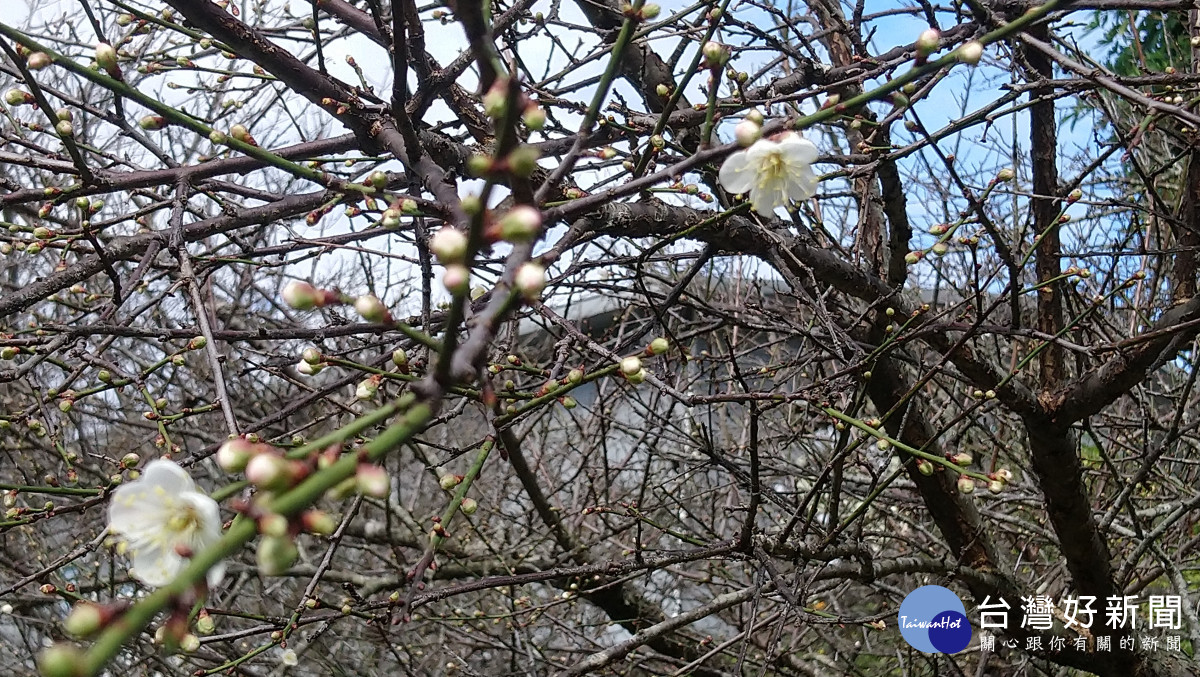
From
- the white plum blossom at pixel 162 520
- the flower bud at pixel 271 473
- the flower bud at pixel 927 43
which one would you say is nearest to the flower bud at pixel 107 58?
the white plum blossom at pixel 162 520

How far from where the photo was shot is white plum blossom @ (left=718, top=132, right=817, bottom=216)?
47.2 inches

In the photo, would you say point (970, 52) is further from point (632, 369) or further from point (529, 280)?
point (529, 280)

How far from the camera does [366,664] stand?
519cm

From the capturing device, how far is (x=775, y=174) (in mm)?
1348

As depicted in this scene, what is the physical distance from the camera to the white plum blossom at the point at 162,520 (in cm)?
88

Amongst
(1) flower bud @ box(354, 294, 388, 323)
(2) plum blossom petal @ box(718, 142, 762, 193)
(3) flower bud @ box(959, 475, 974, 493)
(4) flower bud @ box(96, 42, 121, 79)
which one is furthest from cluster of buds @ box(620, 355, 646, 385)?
(4) flower bud @ box(96, 42, 121, 79)

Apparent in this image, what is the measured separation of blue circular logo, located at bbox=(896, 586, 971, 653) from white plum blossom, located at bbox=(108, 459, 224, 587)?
2.64 metres

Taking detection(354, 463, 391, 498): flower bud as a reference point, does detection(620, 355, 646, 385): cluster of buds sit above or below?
above

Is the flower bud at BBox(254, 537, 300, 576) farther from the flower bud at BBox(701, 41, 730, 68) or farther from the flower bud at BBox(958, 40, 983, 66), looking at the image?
the flower bud at BBox(958, 40, 983, 66)

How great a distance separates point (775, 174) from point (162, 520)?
109cm

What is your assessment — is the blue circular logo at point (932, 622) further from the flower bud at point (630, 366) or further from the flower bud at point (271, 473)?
the flower bud at point (271, 473)

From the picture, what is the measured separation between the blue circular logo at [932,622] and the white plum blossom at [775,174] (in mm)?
2142

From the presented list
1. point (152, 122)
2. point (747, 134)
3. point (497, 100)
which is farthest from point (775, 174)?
point (152, 122)

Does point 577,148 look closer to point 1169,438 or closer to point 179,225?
point 179,225
